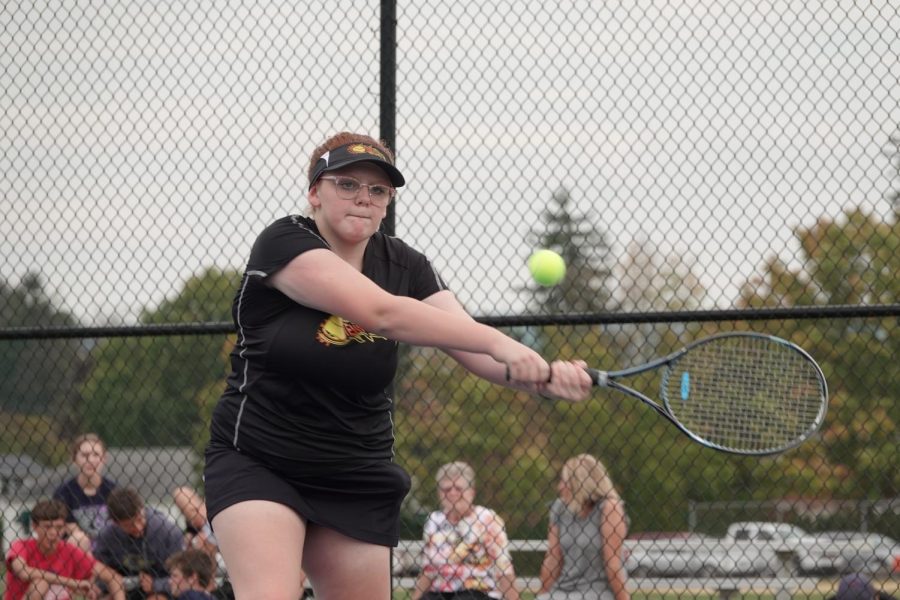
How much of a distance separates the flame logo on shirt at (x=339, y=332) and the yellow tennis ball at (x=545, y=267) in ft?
9.12

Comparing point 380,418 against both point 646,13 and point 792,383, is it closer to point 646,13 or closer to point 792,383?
point 792,383

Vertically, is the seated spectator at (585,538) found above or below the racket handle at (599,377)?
below

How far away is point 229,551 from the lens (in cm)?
325

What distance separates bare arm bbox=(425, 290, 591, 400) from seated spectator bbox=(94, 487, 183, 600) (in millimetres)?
2885

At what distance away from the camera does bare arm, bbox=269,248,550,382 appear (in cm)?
313

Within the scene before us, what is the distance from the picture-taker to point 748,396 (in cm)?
430

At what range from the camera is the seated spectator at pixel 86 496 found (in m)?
6.48

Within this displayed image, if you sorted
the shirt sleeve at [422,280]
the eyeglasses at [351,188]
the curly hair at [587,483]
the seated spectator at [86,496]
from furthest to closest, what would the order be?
the seated spectator at [86,496]
the curly hair at [587,483]
the shirt sleeve at [422,280]
the eyeglasses at [351,188]

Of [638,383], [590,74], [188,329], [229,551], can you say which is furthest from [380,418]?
[638,383]

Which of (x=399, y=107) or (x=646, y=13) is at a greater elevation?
(x=646, y=13)

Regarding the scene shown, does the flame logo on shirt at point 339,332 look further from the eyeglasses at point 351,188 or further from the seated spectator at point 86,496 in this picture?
the seated spectator at point 86,496

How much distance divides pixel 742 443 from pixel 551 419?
15.9 meters

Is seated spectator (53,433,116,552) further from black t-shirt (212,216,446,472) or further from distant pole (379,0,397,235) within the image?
black t-shirt (212,216,446,472)

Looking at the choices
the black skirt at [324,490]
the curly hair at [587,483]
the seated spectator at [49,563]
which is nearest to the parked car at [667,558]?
the curly hair at [587,483]
